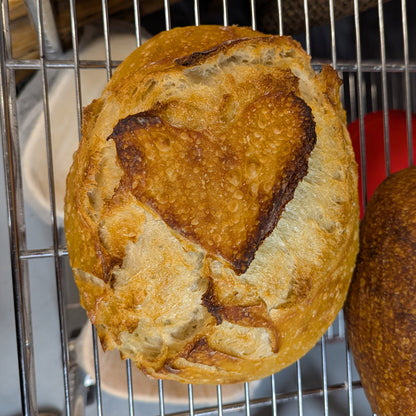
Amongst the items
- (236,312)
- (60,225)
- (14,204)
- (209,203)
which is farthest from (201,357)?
(60,225)

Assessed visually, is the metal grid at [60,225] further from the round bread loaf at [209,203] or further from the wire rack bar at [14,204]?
the round bread loaf at [209,203]

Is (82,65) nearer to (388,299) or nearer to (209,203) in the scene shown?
(209,203)

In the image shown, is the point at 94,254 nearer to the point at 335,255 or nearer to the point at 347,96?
the point at 335,255

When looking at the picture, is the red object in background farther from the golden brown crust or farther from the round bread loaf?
the round bread loaf

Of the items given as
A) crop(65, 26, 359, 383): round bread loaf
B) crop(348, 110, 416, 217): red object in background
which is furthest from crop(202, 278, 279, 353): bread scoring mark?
crop(348, 110, 416, 217): red object in background

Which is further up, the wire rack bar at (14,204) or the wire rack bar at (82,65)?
the wire rack bar at (82,65)

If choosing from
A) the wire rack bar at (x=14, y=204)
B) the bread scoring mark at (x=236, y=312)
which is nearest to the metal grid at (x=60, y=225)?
the wire rack bar at (x=14, y=204)

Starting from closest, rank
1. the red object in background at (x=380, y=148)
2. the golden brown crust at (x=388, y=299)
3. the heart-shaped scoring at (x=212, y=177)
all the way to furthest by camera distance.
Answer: the heart-shaped scoring at (x=212, y=177), the golden brown crust at (x=388, y=299), the red object in background at (x=380, y=148)

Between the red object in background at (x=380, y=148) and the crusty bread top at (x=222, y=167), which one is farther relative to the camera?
the red object in background at (x=380, y=148)
